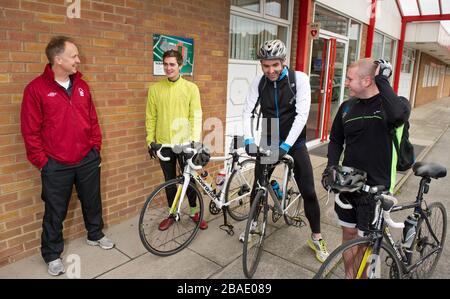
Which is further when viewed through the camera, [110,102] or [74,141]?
[110,102]

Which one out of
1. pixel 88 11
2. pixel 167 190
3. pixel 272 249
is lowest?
pixel 272 249

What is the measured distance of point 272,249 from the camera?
338 cm

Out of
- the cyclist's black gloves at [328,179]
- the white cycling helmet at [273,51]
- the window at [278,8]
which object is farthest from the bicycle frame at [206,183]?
the window at [278,8]

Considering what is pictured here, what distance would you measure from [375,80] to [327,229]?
221 cm

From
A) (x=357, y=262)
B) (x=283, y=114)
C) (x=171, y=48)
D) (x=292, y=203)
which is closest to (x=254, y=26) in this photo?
(x=171, y=48)

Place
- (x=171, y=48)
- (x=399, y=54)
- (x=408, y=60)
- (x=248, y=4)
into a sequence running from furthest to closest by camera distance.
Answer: (x=408, y=60)
(x=399, y=54)
(x=248, y=4)
(x=171, y=48)

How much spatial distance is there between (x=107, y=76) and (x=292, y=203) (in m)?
2.24

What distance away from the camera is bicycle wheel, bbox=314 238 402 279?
2.04 m

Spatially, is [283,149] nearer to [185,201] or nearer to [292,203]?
[292,203]

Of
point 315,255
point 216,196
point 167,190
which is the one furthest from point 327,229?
point 167,190

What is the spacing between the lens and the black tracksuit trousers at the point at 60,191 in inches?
109

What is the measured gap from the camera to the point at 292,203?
144 inches

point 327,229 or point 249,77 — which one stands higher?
point 249,77

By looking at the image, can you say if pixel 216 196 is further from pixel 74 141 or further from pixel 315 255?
pixel 74 141
